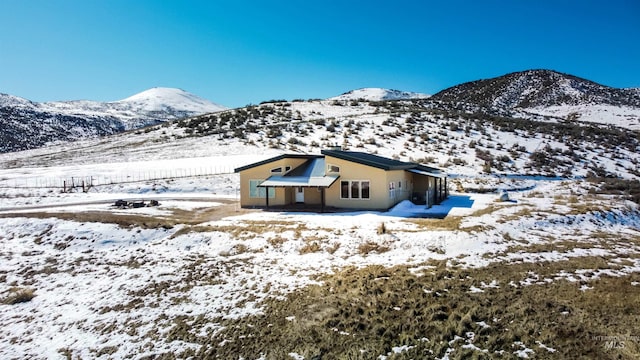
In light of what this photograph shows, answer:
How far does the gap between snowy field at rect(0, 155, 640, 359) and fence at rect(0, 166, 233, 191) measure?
10675 millimetres

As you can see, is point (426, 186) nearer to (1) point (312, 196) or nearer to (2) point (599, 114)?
→ (1) point (312, 196)

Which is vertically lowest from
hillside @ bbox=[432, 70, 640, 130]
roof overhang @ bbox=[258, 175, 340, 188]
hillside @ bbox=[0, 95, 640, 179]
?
roof overhang @ bbox=[258, 175, 340, 188]

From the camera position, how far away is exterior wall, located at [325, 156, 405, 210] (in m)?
23.9

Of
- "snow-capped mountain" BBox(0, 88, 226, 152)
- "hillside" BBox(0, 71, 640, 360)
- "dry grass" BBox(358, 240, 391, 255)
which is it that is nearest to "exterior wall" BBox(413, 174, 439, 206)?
"hillside" BBox(0, 71, 640, 360)

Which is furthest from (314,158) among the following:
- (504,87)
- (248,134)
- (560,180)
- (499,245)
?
(504,87)

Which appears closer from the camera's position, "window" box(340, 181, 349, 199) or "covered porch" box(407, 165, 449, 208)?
"window" box(340, 181, 349, 199)

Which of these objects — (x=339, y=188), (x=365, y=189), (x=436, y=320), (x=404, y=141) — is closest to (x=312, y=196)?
(x=339, y=188)

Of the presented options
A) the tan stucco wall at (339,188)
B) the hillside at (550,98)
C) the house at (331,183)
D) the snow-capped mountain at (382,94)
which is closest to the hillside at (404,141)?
the tan stucco wall at (339,188)

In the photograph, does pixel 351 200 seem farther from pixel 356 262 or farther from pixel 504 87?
pixel 504 87

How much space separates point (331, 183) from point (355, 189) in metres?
1.99

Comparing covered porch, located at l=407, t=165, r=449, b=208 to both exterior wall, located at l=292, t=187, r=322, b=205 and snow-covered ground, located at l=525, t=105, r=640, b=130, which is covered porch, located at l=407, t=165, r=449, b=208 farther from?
snow-covered ground, located at l=525, t=105, r=640, b=130

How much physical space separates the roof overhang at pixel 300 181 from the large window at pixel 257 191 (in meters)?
1.34

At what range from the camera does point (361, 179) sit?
80.5 feet

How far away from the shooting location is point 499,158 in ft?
140
